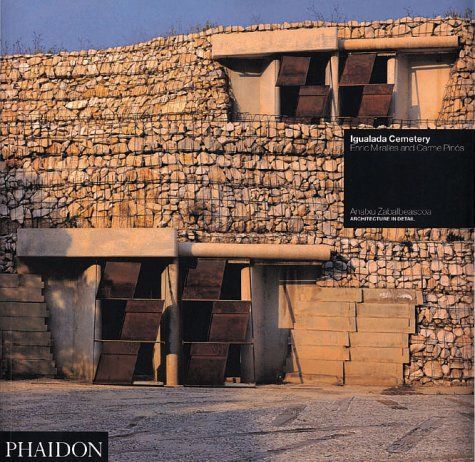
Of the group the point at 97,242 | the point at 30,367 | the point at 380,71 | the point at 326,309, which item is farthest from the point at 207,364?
the point at 380,71

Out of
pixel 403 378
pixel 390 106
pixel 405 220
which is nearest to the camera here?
pixel 405 220

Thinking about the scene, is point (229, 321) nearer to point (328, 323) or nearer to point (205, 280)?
point (205, 280)

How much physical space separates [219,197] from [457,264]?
21.7 ft

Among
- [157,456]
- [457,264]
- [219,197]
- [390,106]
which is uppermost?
[390,106]

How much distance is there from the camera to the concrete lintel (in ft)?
103

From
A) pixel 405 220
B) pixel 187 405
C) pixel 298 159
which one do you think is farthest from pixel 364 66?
pixel 187 405

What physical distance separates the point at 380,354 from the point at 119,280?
7012 millimetres

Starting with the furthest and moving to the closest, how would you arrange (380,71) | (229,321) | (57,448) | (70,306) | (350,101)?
(380,71) < (350,101) < (70,306) < (229,321) < (57,448)

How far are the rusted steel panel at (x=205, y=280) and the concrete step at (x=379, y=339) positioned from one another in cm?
378

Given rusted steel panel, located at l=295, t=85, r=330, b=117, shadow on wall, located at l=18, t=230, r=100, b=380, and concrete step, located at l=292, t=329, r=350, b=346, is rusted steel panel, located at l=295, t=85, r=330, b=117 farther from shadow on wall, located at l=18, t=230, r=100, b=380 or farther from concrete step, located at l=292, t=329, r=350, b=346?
shadow on wall, located at l=18, t=230, r=100, b=380

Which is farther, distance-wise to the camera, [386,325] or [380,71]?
[380,71]

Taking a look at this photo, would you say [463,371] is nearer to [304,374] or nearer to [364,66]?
[304,374]

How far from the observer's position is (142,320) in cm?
2441

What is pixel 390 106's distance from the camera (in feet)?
103
